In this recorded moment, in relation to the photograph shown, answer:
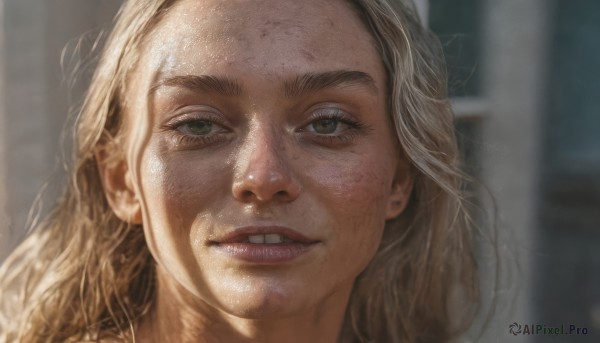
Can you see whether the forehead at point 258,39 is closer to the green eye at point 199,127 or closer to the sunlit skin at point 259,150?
the sunlit skin at point 259,150

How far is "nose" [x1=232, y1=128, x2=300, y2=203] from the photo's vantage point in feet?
5.74

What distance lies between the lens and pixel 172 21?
6.44ft

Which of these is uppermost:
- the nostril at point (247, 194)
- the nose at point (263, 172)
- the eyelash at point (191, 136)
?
the eyelash at point (191, 136)

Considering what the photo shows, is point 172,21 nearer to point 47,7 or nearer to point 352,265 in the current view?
point 352,265

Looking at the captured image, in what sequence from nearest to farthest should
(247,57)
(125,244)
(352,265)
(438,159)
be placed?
(247,57)
(352,265)
(438,159)
(125,244)

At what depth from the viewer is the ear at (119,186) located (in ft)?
6.79

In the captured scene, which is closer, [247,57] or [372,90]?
[247,57]

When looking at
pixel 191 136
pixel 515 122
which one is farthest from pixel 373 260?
pixel 515 122

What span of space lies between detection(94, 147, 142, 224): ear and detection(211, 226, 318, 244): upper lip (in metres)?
0.34

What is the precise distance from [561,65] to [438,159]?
125cm

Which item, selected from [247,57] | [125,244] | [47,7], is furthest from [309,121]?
[47,7]

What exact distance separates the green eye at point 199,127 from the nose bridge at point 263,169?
11 cm

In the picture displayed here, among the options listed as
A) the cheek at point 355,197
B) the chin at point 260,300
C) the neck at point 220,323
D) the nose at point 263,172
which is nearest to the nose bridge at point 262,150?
the nose at point 263,172

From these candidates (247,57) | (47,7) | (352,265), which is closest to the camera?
(247,57)
